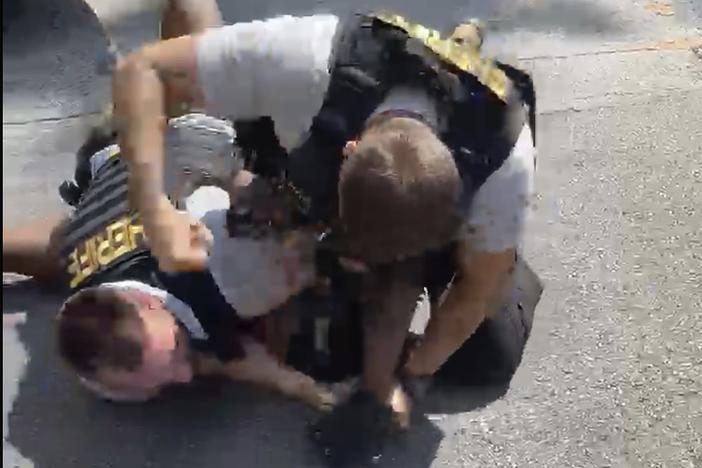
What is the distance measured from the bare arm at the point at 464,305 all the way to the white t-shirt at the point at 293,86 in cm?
3

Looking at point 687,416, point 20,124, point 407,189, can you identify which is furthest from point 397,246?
point 20,124

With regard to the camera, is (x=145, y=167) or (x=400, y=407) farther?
(x=400, y=407)

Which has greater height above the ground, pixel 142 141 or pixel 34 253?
pixel 142 141

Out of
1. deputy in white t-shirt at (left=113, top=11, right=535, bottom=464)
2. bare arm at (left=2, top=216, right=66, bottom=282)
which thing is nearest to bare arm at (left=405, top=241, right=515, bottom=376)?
deputy in white t-shirt at (left=113, top=11, right=535, bottom=464)

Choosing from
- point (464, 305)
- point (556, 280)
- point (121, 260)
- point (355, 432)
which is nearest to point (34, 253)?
point (121, 260)

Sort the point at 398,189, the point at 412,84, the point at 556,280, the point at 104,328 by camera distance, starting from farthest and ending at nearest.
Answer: the point at 556,280
the point at 104,328
the point at 412,84
the point at 398,189

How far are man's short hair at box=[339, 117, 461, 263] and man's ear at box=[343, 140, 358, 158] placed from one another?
1cm

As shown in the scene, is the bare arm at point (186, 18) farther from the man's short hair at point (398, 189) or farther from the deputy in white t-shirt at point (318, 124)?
the man's short hair at point (398, 189)

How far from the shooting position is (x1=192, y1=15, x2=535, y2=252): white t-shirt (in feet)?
4.65

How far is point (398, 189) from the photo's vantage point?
1.26 m

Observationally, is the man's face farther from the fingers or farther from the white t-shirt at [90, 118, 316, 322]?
the fingers

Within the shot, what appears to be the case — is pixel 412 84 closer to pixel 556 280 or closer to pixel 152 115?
pixel 152 115

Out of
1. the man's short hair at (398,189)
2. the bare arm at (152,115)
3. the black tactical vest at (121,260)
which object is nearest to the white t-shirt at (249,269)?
the black tactical vest at (121,260)

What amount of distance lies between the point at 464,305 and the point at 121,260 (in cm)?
53
